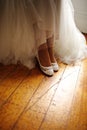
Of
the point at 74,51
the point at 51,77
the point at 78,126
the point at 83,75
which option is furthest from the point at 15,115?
the point at 74,51

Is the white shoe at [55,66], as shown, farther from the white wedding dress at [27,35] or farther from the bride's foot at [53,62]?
the white wedding dress at [27,35]

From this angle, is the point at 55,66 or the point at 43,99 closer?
the point at 43,99

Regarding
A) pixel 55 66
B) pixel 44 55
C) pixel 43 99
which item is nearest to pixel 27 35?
pixel 44 55

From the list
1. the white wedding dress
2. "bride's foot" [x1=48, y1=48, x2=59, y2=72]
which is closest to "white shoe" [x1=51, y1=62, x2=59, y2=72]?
"bride's foot" [x1=48, y1=48, x2=59, y2=72]

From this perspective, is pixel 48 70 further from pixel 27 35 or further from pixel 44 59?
pixel 27 35

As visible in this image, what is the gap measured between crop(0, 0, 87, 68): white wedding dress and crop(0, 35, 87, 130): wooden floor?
9 centimetres

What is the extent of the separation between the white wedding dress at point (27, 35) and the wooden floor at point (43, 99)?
0.09 meters

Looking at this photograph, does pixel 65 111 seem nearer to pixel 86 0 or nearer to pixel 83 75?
pixel 83 75

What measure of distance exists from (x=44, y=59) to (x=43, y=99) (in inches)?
13.6

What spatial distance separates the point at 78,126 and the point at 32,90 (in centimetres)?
34

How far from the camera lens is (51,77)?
1.22 metres

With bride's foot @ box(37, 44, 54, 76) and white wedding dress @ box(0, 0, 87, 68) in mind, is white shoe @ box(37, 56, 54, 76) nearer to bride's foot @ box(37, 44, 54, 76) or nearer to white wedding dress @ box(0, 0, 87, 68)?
Answer: bride's foot @ box(37, 44, 54, 76)

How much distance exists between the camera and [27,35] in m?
1.24

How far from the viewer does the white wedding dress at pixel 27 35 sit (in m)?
1.19
